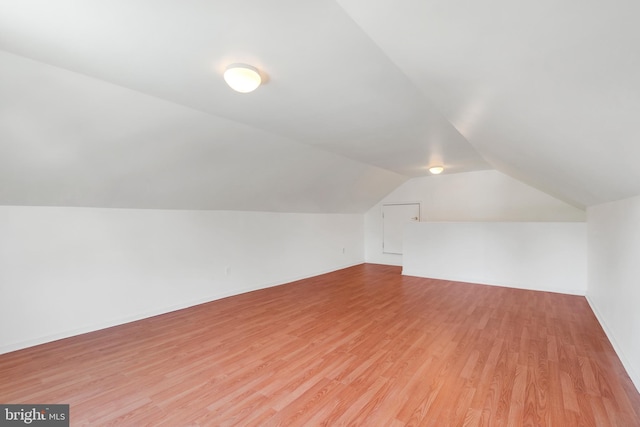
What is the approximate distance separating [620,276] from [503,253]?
8.40ft

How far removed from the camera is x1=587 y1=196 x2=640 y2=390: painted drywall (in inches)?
85.9

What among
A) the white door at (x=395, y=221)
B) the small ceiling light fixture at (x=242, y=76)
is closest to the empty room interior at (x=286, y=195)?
the small ceiling light fixture at (x=242, y=76)

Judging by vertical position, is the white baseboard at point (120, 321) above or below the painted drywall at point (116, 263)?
below

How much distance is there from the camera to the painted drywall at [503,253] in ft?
14.9

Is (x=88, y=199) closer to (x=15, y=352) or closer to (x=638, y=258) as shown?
(x=15, y=352)

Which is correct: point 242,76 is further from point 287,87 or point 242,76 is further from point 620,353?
point 620,353

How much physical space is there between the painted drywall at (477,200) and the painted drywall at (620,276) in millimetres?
1919

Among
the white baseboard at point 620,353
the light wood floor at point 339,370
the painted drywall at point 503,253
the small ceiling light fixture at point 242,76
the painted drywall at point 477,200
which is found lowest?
the light wood floor at point 339,370

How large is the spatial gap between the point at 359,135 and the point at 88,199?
10.4 feet

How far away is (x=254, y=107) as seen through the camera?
8.59ft

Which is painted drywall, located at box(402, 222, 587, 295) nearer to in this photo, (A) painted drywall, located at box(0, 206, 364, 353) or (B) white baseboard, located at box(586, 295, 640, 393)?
(B) white baseboard, located at box(586, 295, 640, 393)

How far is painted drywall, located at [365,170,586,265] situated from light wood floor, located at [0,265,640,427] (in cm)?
216

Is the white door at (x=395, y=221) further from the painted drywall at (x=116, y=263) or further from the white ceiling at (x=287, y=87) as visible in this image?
the white ceiling at (x=287, y=87)

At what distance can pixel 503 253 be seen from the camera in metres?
5.09
